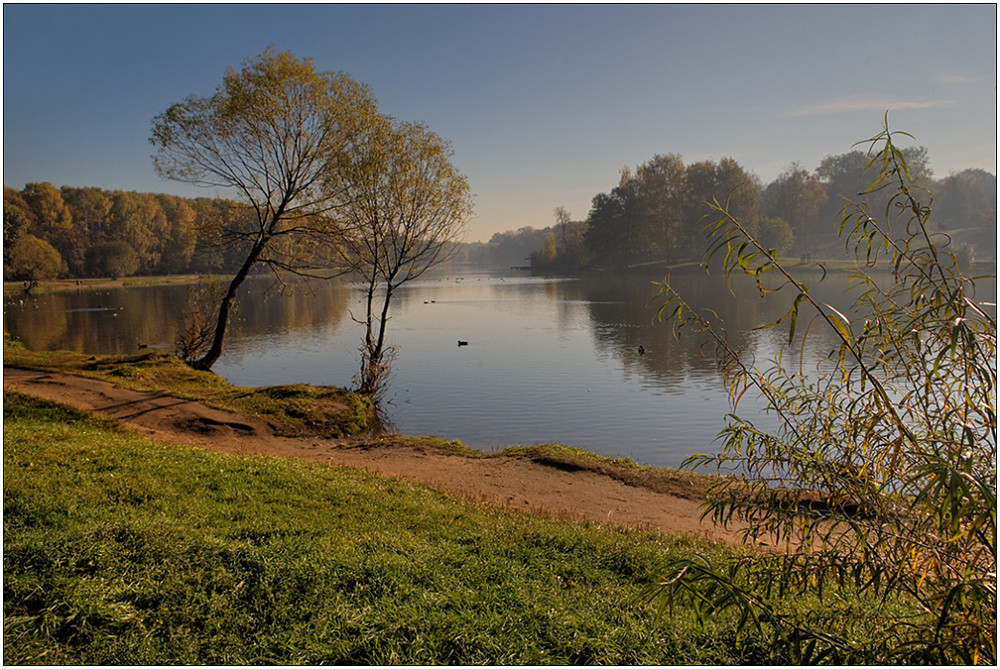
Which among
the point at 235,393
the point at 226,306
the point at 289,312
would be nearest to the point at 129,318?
the point at 289,312

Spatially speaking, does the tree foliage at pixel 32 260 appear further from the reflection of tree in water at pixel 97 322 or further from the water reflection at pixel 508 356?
the water reflection at pixel 508 356

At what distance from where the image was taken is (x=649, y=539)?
748 cm

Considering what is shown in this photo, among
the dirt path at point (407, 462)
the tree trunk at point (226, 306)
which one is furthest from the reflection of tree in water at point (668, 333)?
the tree trunk at point (226, 306)

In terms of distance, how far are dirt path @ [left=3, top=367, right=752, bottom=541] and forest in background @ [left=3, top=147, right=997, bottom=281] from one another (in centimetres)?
6006

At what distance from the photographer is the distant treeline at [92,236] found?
67188 millimetres

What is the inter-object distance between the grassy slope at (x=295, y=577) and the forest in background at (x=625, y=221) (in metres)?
67.4

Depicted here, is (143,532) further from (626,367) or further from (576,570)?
(626,367)

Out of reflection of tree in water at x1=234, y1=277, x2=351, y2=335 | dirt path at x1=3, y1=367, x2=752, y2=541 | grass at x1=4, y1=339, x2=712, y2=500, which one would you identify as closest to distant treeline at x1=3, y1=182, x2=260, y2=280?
reflection of tree in water at x1=234, y1=277, x2=351, y2=335

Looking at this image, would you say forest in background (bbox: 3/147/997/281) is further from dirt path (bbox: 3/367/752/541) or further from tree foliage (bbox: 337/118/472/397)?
dirt path (bbox: 3/367/752/541)

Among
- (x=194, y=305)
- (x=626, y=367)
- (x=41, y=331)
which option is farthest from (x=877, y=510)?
(x=41, y=331)

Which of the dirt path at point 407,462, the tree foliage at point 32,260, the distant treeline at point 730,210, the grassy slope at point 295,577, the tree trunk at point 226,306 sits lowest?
the dirt path at point 407,462

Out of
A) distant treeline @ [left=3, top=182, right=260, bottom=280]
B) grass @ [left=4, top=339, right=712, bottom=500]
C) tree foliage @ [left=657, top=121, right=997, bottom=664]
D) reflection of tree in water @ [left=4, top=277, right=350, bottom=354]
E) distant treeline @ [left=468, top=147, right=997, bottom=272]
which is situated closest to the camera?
tree foliage @ [left=657, top=121, right=997, bottom=664]

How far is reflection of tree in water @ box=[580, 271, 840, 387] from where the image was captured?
955 inches

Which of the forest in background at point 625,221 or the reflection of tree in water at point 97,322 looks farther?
the forest in background at point 625,221
